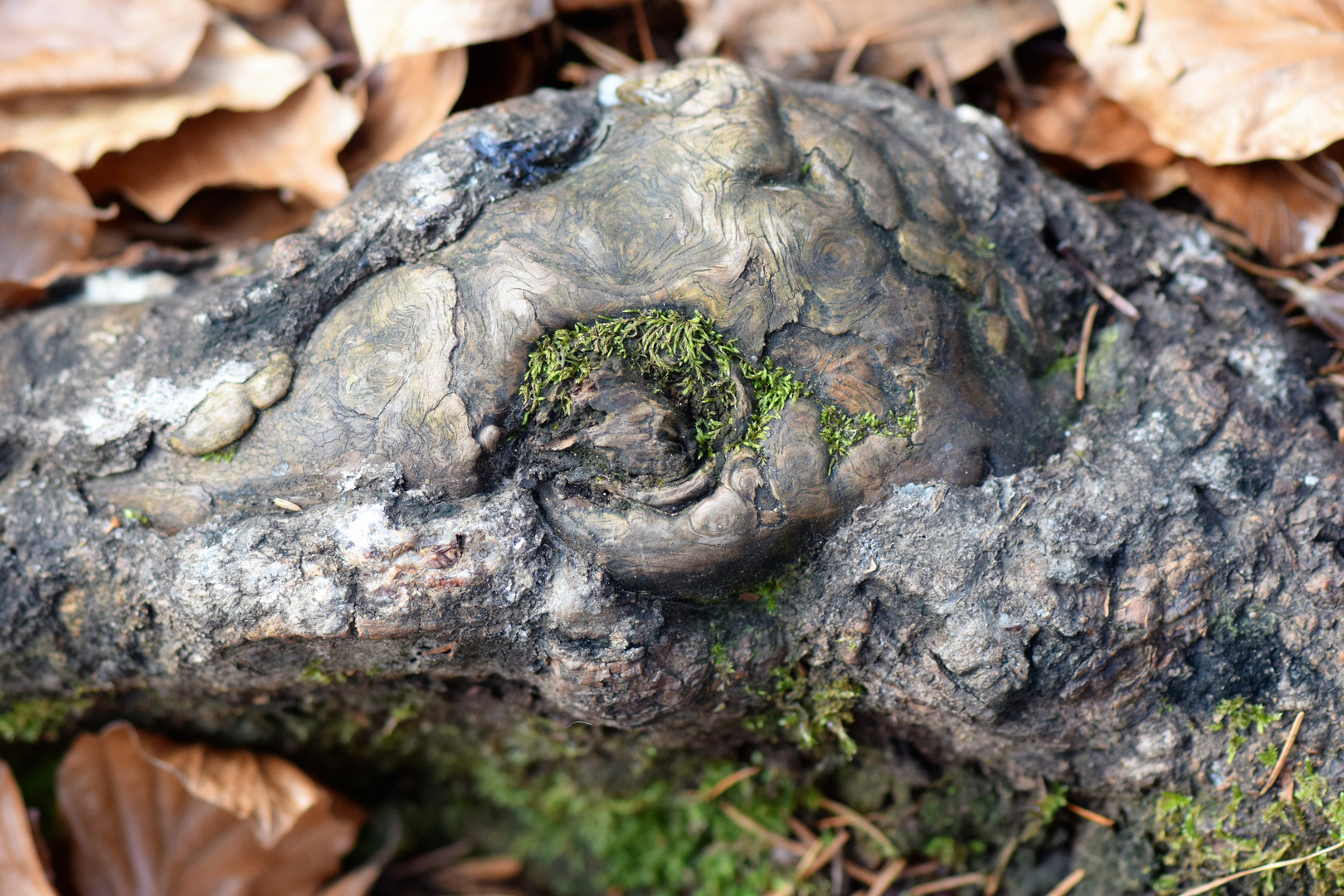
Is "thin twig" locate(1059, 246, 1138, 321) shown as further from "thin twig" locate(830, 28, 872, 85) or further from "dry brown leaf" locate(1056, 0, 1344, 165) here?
"thin twig" locate(830, 28, 872, 85)

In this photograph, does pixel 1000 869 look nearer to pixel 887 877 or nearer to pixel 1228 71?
pixel 887 877

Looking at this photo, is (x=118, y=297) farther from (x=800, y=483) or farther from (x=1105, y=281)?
(x=1105, y=281)

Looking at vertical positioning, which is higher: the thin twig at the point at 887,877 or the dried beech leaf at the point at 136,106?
the dried beech leaf at the point at 136,106

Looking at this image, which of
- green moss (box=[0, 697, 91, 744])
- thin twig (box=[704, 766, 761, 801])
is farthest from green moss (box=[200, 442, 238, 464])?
thin twig (box=[704, 766, 761, 801])

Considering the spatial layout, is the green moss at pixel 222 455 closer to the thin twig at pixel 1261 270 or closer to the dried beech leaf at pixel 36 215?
the dried beech leaf at pixel 36 215

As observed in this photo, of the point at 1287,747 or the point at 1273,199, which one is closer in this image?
the point at 1287,747

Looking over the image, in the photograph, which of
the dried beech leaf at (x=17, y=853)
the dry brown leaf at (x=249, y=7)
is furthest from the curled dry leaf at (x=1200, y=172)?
the dried beech leaf at (x=17, y=853)

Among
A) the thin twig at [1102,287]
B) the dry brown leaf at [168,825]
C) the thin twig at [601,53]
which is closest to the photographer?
the thin twig at [1102,287]

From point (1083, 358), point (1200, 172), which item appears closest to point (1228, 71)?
point (1200, 172)
